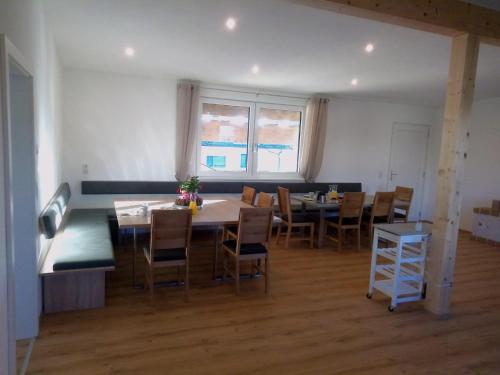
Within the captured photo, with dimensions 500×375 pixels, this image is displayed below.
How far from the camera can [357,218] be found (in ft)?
17.3

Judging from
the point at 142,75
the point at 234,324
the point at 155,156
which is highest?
the point at 142,75

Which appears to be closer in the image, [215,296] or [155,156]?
[215,296]

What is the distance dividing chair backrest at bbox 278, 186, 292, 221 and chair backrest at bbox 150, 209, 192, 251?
2186 mm

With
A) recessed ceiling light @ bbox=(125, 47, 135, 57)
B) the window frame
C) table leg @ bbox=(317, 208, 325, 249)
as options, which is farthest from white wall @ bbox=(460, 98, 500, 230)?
recessed ceiling light @ bbox=(125, 47, 135, 57)

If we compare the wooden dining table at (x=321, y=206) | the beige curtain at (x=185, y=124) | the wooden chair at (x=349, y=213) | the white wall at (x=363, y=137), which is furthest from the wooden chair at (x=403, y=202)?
the beige curtain at (x=185, y=124)

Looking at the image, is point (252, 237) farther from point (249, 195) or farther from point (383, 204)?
point (383, 204)

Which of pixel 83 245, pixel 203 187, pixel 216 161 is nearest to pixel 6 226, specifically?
pixel 83 245

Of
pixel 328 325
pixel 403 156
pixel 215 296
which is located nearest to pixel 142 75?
pixel 215 296

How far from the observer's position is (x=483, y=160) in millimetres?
6578

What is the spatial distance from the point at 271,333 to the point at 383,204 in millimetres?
3366

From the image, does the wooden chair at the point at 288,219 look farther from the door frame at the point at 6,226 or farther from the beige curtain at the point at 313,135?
the door frame at the point at 6,226

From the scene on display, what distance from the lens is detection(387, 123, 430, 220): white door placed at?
754 cm

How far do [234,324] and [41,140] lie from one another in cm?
232

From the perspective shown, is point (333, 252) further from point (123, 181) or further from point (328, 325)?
point (123, 181)
